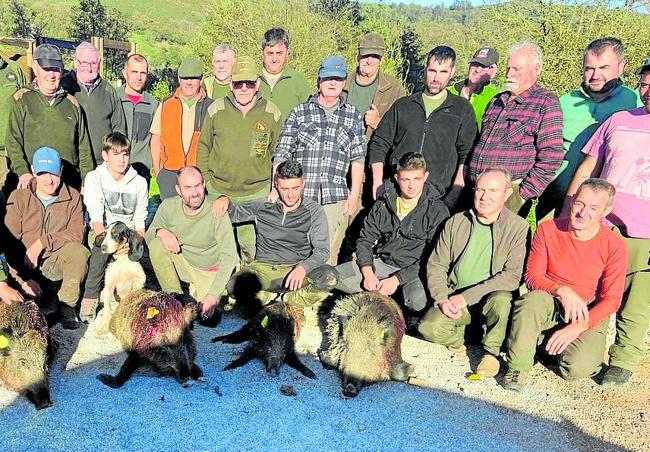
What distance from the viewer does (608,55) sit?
4949 mm

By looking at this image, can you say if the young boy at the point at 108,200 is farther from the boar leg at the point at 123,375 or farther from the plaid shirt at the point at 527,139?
the plaid shirt at the point at 527,139

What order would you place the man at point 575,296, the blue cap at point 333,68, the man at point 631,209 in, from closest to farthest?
the man at point 575,296, the man at point 631,209, the blue cap at point 333,68

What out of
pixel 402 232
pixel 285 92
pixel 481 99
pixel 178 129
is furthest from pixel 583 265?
pixel 178 129

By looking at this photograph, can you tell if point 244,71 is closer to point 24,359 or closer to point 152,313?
point 152,313

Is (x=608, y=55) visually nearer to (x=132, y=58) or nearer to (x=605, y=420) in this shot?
(x=605, y=420)

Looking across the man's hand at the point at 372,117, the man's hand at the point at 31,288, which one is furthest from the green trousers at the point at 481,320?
the man's hand at the point at 31,288

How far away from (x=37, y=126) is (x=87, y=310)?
2369mm

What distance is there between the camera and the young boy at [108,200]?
536 cm

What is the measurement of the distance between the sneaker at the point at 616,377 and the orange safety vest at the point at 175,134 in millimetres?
5320

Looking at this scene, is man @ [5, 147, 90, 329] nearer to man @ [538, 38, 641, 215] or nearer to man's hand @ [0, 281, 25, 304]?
man's hand @ [0, 281, 25, 304]

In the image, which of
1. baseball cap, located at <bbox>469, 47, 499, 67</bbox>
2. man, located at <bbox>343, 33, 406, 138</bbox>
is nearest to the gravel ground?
man, located at <bbox>343, 33, 406, 138</bbox>

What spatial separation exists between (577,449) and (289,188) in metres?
3.57

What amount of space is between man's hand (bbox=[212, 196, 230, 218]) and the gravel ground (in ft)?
5.28

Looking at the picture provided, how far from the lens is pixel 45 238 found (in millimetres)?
5438
